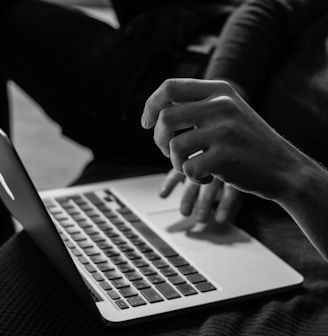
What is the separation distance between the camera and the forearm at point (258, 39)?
46.4 inches

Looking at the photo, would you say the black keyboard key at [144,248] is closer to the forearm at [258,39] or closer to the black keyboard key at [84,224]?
the black keyboard key at [84,224]

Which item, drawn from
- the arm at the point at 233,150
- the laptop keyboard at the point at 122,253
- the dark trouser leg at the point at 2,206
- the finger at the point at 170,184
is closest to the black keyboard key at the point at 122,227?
the laptop keyboard at the point at 122,253

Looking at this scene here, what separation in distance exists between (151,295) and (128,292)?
0.02 m

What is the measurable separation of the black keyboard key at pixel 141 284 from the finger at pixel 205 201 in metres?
0.19

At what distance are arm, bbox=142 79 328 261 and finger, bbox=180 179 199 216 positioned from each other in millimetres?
288

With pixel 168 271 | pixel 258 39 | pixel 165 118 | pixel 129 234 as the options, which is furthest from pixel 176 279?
pixel 258 39

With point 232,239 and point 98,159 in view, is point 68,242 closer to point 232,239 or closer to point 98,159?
point 232,239

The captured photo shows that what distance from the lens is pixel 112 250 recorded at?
89 cm

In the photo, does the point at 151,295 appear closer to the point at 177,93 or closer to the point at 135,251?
the point at 135,251

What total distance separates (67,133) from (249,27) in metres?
0.39

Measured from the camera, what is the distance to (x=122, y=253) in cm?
88

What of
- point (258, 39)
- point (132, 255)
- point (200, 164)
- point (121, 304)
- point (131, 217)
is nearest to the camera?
point (200, 164)

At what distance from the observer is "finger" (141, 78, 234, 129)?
688 mm

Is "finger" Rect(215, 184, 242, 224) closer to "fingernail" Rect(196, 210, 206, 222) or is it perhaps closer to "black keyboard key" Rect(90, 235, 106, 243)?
"fingernail" Rect(196, 210, 206, 222)
